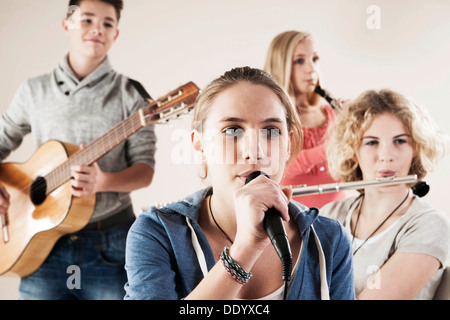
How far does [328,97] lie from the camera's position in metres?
1.64

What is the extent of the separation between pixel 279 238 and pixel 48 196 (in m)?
1.11

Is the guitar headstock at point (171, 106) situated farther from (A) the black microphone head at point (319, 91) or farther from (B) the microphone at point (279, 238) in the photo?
(B) the microphone at point (279, 238)

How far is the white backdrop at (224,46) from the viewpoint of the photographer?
2008 mm

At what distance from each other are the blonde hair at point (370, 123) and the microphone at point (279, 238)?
822 mm

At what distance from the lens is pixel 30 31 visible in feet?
6.79

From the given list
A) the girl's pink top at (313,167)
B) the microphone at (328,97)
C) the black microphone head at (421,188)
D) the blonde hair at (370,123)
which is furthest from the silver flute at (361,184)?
the microphone at (328,97)

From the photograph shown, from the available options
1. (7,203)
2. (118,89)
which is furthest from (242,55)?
(7,203)

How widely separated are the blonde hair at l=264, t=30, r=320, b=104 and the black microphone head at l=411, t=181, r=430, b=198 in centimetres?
57

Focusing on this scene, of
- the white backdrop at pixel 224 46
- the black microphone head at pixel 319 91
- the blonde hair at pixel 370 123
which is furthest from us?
the white backdrop at pixel 224 46

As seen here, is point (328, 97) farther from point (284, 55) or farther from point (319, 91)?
point (284, 55)

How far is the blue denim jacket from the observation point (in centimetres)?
74

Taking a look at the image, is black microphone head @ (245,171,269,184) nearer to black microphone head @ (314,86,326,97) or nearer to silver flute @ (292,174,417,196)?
silver flute @ (292,174,417,196)

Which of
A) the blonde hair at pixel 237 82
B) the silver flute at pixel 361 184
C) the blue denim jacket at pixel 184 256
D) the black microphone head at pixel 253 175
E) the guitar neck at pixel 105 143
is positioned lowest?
the blue denim jacket at pixel 184 256

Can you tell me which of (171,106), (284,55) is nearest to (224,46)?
(284,55)
